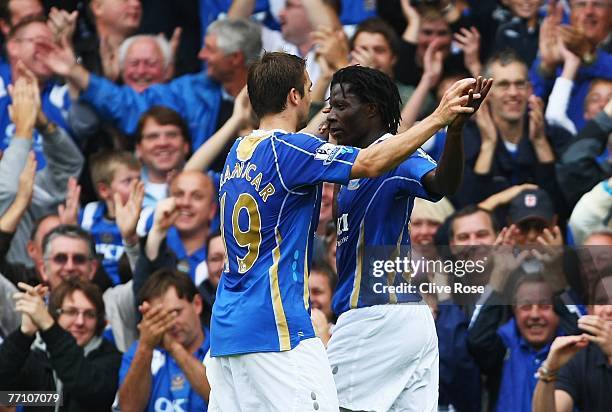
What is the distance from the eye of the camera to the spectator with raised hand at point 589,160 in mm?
9203

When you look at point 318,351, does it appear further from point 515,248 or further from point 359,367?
point 515,248

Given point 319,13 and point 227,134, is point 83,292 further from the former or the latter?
point 319,13

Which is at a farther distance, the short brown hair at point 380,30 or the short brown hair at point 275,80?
the short brown hair at point 380,30

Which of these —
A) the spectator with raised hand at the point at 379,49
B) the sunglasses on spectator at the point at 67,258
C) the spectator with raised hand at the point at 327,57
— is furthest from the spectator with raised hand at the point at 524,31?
the sunglasses on spectator at the point at 67,258

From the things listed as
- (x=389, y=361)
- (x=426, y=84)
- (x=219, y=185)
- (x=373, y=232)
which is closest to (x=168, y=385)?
(x=219, y=185)

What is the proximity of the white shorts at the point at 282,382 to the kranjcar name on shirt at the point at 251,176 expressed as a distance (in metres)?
0.65

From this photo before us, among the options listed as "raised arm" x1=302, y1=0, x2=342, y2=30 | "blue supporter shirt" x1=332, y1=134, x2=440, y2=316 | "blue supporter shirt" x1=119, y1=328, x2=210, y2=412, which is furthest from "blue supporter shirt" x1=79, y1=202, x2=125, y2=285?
"blue supporter shirt" x1=332, y1=134, x2=440, y2=316

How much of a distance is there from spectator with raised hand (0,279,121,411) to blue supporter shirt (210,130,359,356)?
3128mm

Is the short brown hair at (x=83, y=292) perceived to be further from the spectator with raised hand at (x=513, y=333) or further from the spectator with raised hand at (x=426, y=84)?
the spectator with raised hand at (x=426, y=84)

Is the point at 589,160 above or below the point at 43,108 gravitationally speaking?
below

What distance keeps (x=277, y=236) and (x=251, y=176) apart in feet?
0.92

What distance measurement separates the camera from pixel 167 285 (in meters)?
8.68

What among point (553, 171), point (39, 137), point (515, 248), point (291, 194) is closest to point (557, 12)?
point (553, 171)

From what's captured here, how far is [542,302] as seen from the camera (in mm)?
8195
